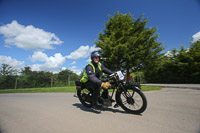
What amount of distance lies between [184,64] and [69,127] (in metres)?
20.1

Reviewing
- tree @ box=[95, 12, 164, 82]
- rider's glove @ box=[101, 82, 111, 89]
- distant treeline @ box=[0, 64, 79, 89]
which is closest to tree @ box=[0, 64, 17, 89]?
distant treeline @ box=[0, 64, 79, 89]

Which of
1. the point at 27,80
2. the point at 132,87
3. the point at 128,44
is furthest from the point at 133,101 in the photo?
the point at 27,80

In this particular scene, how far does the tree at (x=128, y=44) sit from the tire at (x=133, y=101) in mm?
8620

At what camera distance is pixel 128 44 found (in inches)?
463

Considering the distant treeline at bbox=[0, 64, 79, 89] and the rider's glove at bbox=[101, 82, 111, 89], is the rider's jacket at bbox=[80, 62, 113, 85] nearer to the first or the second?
the rider's glove at bbox=[101, 82, 111, 89]

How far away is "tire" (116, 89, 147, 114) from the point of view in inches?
110

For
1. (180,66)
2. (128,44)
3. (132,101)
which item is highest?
(128,44)

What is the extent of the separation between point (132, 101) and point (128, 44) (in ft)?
31.8

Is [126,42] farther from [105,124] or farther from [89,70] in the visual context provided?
[105,124]

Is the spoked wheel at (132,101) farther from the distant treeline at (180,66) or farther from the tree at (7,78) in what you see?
the tree at (7,78)

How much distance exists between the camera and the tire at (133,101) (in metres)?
2.78

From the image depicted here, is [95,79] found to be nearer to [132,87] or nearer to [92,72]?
[92,72]

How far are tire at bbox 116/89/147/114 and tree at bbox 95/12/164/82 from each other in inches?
339

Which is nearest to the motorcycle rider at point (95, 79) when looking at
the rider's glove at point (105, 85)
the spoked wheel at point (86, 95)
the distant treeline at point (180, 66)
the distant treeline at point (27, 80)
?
the rider's glove at point (105, 85)
